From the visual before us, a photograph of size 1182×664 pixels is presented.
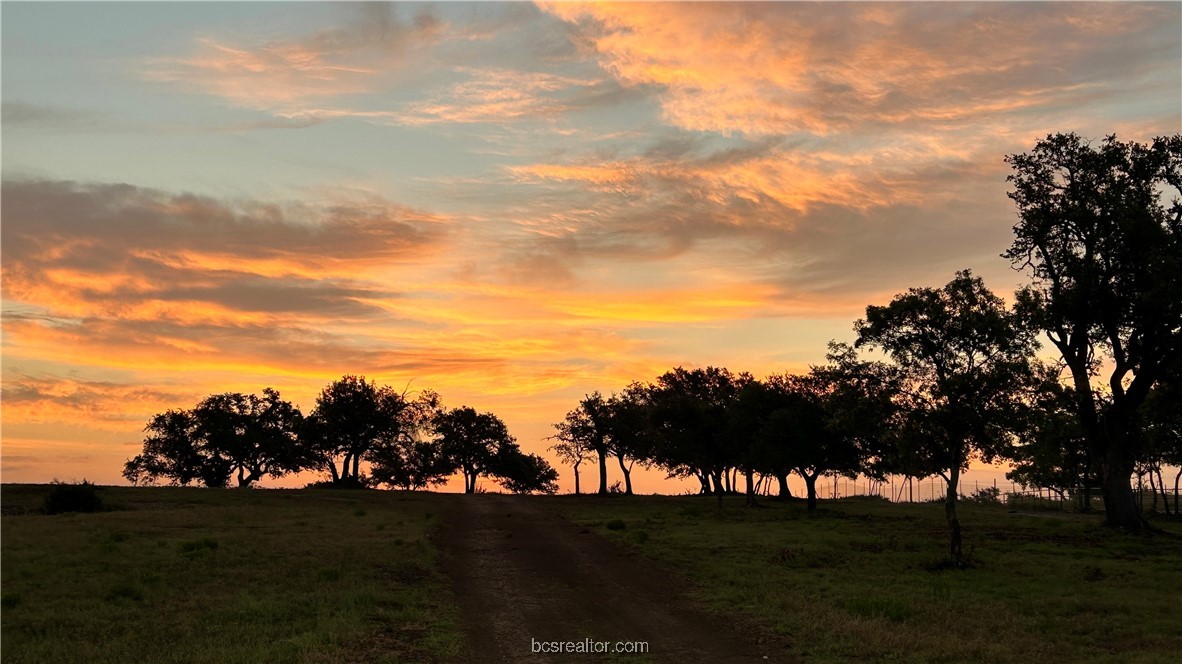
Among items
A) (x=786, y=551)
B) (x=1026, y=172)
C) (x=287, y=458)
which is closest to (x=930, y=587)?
(x=786, y=551)

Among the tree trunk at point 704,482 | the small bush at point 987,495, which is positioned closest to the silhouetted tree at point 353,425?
the tree trunk at point 704,482

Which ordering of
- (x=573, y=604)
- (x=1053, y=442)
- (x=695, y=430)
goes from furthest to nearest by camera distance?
(x=695, y=430)
(x=1053, y=442)
(x=573, y=604)

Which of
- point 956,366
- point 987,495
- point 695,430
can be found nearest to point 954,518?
point 956,366

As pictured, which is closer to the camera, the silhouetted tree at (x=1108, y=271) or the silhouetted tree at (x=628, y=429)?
the silhouetted tree at (x=1108, y=271)

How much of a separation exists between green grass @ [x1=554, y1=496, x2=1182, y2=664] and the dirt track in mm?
1517

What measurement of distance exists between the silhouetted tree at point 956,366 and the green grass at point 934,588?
5065mm

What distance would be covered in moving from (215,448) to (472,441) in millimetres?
36396

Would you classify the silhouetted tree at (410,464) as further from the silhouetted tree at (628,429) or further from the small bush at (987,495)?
the small bush at (987,495)

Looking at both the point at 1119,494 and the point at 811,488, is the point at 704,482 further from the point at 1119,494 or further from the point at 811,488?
the point at 1119,494

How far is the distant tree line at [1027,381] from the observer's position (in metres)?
33.8

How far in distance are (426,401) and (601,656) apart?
348ft

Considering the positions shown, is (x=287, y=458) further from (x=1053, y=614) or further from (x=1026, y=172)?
(x=1053, y=614)

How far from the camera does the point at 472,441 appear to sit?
125m

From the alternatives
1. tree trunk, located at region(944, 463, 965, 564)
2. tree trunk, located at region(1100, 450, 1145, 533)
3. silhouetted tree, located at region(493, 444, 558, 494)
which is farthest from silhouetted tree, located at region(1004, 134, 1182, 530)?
silhouetted tree, located at region(493, 444, 558, 494)
